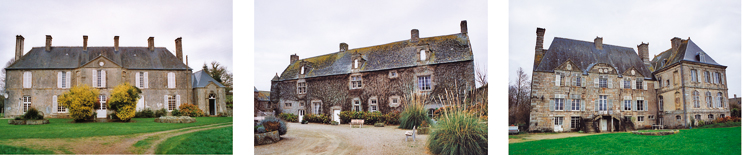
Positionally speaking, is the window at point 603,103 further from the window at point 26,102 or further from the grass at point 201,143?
the window at point 26,102

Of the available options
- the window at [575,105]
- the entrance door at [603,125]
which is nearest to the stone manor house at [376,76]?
the window at [575,105]

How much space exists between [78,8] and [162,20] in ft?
4.32

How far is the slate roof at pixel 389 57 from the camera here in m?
6.47

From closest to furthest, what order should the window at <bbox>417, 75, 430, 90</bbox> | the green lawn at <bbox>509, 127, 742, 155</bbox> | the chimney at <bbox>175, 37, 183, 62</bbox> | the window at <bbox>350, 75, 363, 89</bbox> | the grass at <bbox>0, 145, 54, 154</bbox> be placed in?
the green lawn at <bbox>509, 127, 742, 155</bbox>, the grass at <bbox>0, 145, 54, 154</bbox>, the window at <bbox>417, 75, 430, 90</bbox>, the chimney at <bbox>175, 37, 183, 62</bbox>, the window at <bbox>350, 75, 363, 89</bbox>

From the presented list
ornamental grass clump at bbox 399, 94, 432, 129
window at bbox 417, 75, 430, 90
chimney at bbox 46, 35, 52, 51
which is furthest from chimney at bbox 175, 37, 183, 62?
window at bbox 417, 75, 430, 90

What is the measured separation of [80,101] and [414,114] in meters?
5.08

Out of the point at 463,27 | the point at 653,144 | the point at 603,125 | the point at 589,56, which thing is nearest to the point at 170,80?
the point at 463,27

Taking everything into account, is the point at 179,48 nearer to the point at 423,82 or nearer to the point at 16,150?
the point at 16,150

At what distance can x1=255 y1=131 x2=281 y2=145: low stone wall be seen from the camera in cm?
671

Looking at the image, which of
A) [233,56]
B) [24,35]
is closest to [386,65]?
[233,56]

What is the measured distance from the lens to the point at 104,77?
6.60 metres

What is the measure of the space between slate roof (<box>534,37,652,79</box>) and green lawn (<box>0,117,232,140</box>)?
5.77m

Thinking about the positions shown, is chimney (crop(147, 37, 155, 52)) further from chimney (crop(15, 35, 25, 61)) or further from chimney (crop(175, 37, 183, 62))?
chimney (crop(15, 35, 25, 61))

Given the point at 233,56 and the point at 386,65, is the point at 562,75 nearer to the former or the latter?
the point at 386,65
